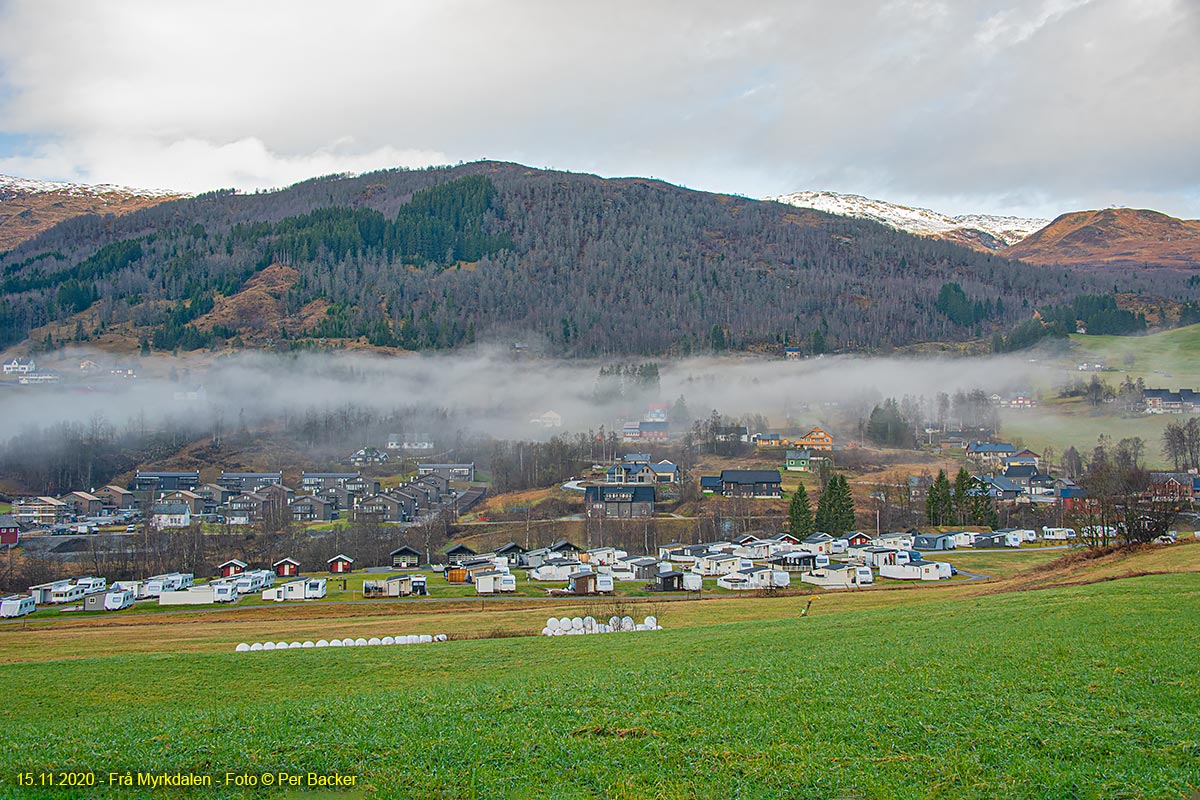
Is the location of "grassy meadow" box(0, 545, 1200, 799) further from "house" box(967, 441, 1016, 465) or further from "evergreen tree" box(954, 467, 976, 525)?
"house" box(967, 441, 1016, 465)

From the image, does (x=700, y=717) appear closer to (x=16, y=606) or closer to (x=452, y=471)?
(x=16, y=606)

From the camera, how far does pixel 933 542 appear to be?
70500 millimetres

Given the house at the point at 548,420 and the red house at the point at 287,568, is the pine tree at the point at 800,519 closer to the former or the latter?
the red house at the point at 287,568

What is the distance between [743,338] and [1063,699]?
184 m

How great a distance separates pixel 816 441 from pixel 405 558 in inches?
2778

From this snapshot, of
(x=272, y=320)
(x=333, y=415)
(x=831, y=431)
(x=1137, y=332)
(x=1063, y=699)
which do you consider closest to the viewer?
(x=1063, y=699)

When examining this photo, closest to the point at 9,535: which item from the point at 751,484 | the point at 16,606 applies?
the point at 16,606

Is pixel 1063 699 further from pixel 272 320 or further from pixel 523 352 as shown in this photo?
pixel 272 320

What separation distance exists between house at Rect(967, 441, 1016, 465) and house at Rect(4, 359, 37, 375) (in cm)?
17729

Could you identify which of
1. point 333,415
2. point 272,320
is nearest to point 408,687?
point 333,415

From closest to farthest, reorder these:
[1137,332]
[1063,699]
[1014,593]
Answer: [1063,699] < [1014,593] < [1137,332]

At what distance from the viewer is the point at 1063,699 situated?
15.7 meters

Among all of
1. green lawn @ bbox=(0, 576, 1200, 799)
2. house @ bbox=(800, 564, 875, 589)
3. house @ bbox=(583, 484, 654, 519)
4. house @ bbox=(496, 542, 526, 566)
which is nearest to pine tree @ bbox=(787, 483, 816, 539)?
house @ bbox=(583, 484, 654, 519)

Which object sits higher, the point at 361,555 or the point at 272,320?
the point at 272,320
